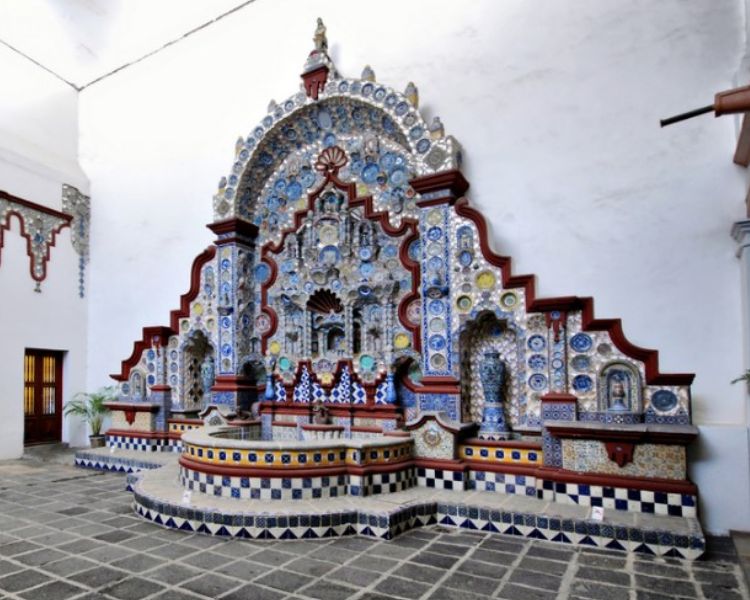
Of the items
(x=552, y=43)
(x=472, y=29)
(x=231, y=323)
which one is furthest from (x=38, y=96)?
(x=552, y=43)

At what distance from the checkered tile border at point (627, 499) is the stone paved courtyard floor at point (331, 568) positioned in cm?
34

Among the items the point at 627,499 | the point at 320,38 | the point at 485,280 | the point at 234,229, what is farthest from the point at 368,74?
the point at 627,499

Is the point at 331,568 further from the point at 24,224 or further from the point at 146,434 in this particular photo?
the point at 24,224

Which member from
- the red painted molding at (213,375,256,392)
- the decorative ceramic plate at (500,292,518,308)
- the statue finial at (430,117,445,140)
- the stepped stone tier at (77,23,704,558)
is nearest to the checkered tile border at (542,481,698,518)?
the stepped stone tier at (77,23,704,558)

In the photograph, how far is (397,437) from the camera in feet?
18.4

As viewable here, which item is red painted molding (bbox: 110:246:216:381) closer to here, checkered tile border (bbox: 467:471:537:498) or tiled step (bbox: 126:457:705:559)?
tiled step (bbox: 126:457:705:559)

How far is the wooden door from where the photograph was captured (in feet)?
28.8

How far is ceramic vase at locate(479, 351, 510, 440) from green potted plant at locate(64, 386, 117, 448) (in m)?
5.99

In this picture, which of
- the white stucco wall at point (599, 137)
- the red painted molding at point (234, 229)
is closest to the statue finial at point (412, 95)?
the white stucco wall at point (599, 137)

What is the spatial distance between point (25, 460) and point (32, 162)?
4675 millimetres

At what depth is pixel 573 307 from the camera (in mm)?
5215

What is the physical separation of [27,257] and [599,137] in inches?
330

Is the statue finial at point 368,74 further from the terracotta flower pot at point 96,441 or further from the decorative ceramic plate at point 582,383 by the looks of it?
the terracotta flower pot at point 96,441

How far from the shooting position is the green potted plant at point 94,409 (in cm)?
876
